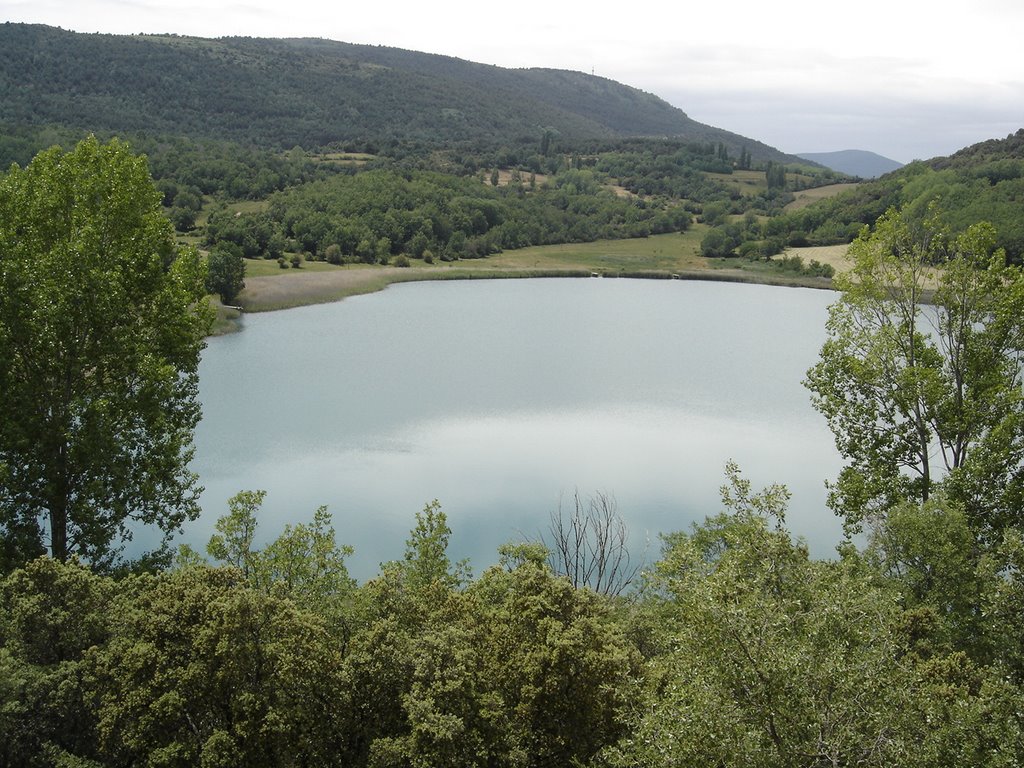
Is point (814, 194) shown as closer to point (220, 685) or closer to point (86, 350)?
point (86, 350)

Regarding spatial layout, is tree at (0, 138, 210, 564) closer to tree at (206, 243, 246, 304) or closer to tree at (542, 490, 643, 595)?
tree at (542, 490, 643, 595)

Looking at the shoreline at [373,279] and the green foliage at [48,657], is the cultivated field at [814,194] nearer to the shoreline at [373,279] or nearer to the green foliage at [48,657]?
the shoreline at [373,279]

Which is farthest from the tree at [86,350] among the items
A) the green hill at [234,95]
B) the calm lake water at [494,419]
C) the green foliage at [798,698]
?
the green hill at [234,95]

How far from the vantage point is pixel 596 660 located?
32.8 feet

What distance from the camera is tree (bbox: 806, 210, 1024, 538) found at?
54.8 ft

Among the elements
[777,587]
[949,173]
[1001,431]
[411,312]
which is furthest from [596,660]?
[949,173]

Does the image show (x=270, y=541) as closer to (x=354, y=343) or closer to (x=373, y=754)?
(x=373, y=754)

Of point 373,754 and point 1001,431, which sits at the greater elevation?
point 1001,431

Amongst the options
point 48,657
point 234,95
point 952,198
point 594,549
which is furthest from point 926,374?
point 234,95

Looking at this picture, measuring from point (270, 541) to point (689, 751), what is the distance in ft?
55.7

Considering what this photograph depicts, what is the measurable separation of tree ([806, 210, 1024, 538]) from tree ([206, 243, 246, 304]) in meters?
43.3

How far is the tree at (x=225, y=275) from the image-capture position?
54.9 meters

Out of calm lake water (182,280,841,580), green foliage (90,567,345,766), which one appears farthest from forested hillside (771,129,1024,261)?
green foliage (90,567,345,766)

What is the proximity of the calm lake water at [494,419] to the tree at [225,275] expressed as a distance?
394 cm
